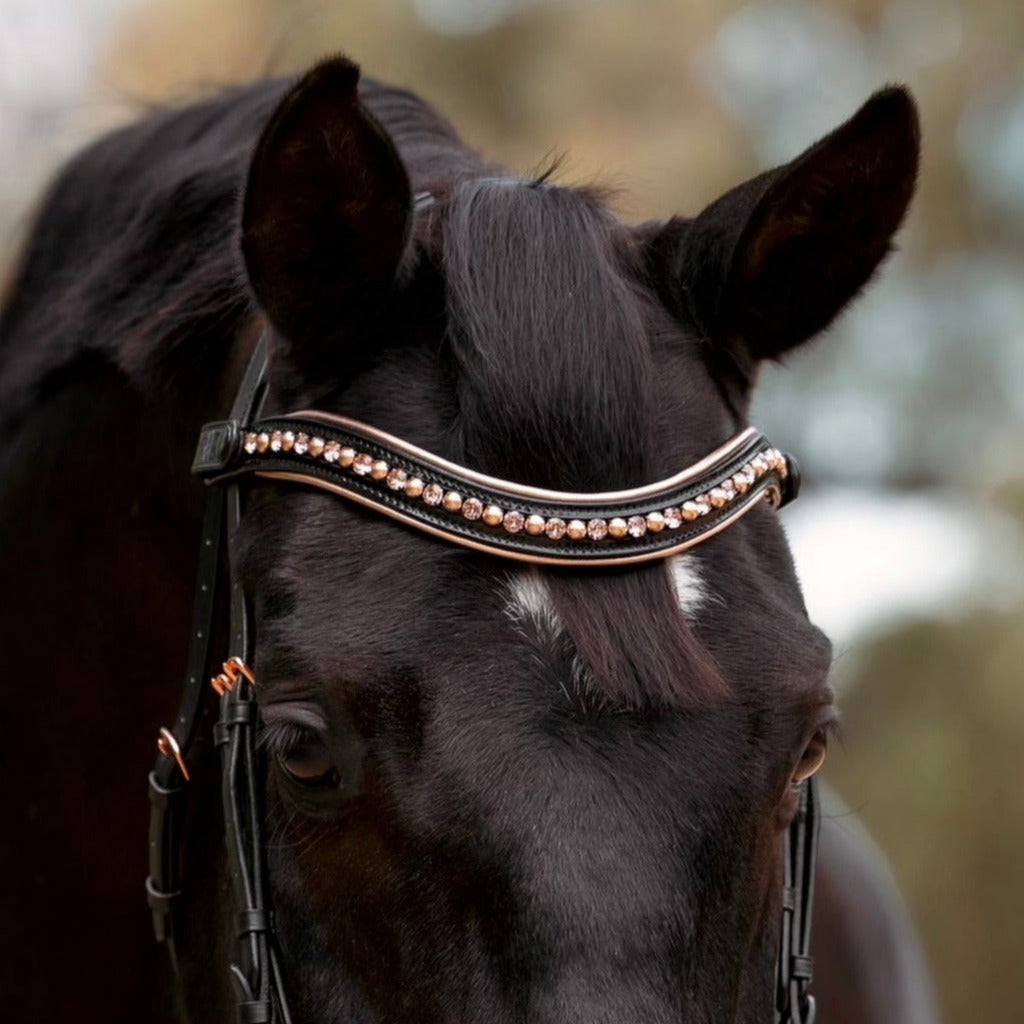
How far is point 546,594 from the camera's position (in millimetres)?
2111

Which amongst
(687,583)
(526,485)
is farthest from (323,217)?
(687,583)

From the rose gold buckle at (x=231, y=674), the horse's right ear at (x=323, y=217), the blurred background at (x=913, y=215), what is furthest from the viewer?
the blurred background at (x=913, y=215)

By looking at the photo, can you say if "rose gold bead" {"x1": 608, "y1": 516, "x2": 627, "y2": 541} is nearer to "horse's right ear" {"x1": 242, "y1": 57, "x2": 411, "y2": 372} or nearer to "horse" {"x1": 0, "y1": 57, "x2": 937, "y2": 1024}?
"horse" {"x1": 0, "y1": 57, "x2": 937, "y2": 1024}

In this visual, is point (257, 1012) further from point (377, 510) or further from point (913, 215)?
point (913, 215)

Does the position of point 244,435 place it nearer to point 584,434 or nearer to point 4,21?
point 584,434

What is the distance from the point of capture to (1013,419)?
11.3 meters

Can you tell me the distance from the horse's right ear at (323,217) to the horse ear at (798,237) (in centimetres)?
43

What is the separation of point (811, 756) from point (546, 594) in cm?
45

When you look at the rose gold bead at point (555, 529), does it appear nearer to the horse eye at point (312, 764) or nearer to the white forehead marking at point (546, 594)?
the white forehead marking at point (546, 594)

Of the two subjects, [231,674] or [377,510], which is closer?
[377,510]

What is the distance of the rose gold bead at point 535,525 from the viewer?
2.12 metres

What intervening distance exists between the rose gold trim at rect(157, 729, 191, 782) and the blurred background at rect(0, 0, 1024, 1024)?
6.54 m

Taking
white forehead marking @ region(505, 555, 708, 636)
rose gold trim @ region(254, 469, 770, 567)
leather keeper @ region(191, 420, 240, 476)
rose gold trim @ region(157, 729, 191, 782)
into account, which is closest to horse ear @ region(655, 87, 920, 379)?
rose gold trim @ region(254, 469, 770, 567)

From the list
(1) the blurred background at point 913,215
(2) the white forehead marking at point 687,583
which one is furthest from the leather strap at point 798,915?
(1) the blurred background at point 913,215
